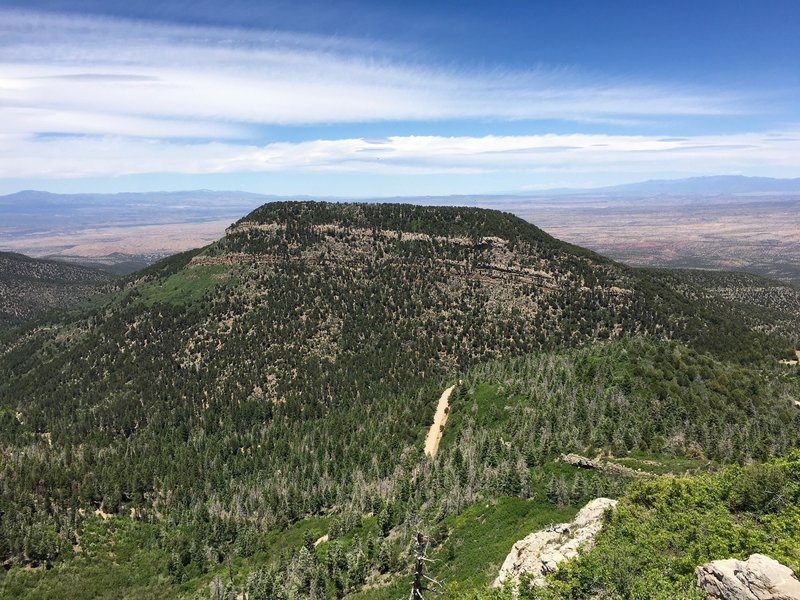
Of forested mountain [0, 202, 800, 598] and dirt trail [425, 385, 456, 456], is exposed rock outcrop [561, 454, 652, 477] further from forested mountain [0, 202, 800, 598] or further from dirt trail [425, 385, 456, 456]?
dirt trail [425, 385, 456, 456]

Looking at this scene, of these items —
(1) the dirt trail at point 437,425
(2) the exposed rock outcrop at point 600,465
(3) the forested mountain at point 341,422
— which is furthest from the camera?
(1) the dirt trail at point 437,425

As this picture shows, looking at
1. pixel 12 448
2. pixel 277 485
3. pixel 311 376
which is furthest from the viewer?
pixel 311 376

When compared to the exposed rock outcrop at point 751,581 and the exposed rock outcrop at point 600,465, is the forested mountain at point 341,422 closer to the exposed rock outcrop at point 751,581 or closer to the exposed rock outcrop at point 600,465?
the exposed rock outcrop at point 600,465

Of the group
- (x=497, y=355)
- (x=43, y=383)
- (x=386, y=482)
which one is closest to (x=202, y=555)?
(x=386, y=482)

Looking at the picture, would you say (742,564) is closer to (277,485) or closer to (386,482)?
(386,482)

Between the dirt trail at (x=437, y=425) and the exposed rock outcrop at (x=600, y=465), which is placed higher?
the exposed rock outcrop at (x=600, y=465)

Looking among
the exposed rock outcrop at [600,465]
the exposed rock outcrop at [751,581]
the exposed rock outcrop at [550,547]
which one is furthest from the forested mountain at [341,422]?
the exposed rock outcrop at [751,581]

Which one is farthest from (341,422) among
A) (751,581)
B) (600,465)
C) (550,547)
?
(751,581)
